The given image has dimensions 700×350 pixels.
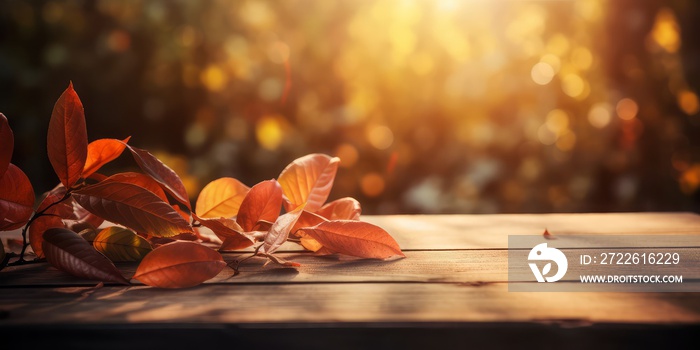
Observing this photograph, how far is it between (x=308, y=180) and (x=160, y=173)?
202 millimetres

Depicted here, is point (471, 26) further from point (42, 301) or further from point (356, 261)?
point (42, 301)

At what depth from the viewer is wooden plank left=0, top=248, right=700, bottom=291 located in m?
0.64

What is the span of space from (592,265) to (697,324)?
0.21 meters

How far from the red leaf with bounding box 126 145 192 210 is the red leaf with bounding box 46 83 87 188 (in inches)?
2.2

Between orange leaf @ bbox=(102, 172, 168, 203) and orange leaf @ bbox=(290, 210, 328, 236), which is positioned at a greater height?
orange leaf @ bbox=(102, 172, 168, 203)

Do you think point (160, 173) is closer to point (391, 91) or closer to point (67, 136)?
point (67, 136)

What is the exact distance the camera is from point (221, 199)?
2.75 feet

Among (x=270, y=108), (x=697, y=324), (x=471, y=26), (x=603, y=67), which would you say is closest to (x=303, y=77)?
(x=270, y=108)

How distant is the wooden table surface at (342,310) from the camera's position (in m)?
0.48

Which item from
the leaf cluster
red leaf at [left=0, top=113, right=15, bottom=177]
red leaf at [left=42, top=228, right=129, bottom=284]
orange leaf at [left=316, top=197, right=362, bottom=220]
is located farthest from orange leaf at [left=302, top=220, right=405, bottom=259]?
red leaf at [left=0, top=113, right=15, bottom=177]

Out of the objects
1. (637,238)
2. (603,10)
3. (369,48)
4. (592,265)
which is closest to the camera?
(592,265)

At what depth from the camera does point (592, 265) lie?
69 cm

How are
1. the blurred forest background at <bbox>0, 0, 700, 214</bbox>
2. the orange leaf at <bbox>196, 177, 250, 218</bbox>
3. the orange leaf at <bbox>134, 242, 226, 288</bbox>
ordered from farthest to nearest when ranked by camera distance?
the blurred forest background at <bbox>0, 0, 700, 214</bbox>
the orange leaf at <bbox>196, 177, 250, 218</bbox>
the orange leaf at <bbox>134, 242, 226, 288</bbox>

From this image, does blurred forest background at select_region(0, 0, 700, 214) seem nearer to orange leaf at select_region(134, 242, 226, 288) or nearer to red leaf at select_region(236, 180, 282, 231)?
red leaf at select_region(236, 180, 282, 231)
